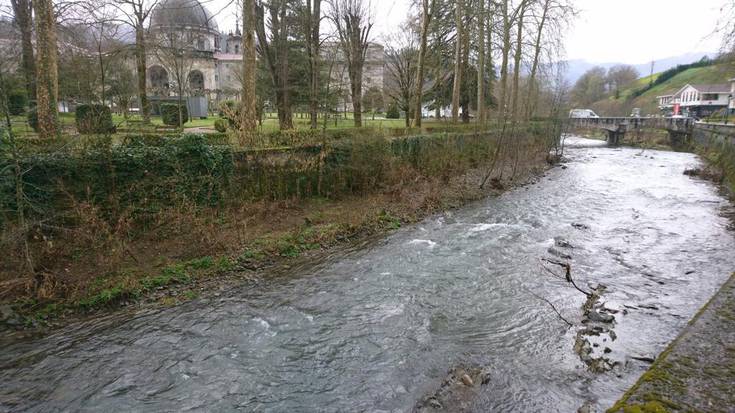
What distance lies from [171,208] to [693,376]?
9.80 metres

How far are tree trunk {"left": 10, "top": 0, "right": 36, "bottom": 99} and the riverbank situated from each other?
18.0 m

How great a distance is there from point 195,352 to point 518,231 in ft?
31.7

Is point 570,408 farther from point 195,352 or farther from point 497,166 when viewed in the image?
point 497,166

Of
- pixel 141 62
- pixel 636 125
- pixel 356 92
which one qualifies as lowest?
pixel 636 125

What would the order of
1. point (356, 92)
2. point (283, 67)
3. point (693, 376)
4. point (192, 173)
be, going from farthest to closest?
point (356, 92), point (283, 67), point (192, 173), point (693, 376)

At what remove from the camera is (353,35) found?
26.7 metres

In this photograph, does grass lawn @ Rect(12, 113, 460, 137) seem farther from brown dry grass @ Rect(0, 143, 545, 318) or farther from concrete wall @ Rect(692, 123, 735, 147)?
concrete wall @ Rect(692, 123, 735, 147)

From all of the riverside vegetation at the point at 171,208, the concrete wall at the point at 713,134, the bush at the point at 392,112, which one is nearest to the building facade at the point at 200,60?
the bush at the point at 392,112

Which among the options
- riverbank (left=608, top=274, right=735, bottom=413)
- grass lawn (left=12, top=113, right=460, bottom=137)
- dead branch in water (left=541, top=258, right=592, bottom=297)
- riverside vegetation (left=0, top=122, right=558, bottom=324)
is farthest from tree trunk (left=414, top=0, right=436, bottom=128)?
riverbank (left=608, top=274, right=735, bottom=413)

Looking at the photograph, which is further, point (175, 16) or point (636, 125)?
point (636, 125)

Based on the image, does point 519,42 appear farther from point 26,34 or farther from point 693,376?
point 693,376

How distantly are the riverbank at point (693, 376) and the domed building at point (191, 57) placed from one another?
25.7m

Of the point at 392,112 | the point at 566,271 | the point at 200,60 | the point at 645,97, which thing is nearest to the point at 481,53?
the point at 566,271

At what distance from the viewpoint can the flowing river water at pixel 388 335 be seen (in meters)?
5.04
